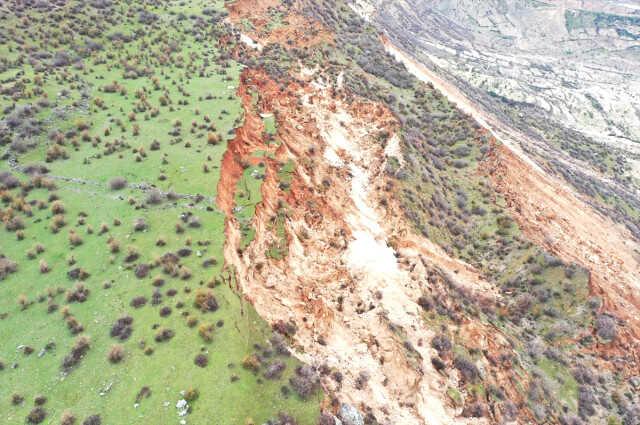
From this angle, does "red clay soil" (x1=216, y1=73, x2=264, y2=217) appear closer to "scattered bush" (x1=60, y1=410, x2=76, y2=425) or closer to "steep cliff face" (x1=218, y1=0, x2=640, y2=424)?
"steep cliff face" (x1=218, y1=0, x2=640, y2=424)

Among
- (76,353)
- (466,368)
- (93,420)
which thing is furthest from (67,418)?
(466,368)

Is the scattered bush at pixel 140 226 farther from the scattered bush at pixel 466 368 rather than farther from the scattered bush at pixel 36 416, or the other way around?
the scattered bush at pixel 466 368

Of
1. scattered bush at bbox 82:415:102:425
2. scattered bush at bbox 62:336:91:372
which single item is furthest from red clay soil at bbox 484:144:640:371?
scattered bush at bbox 62:336:91:372

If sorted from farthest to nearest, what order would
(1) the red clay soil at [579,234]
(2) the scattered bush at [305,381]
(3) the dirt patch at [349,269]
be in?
1. (1) the red clay soil at [579,234]
2. (3) the dirt patch at [349,269]
3. (2) the scattered bush at [305,381]

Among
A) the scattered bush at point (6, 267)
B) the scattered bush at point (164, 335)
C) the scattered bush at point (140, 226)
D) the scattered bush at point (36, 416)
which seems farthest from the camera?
the scattered bush at point (140, 226)

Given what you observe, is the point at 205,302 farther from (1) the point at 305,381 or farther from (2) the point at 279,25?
(2) the point at 279,25

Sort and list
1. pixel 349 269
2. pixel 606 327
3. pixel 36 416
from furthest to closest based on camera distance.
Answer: pixel 606 327
pixel 349 269
pixel 36 416

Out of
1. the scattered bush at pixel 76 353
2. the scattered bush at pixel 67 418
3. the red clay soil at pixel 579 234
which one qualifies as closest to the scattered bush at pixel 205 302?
the scattered bush at pixel 76 353

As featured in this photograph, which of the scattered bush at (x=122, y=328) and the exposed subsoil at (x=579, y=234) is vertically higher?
the exposed subsoil at (x=579, y=234)

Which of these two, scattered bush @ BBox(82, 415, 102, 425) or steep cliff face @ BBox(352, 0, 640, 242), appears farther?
steep cliff face @ BBox(352, 0, 640, 242)

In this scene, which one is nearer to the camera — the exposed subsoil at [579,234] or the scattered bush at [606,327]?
the scattered bush at [606,327]

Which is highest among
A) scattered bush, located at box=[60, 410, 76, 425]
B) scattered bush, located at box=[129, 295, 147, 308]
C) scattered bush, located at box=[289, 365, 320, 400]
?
scattered bush, located at box=[289, 365, 320, 400]

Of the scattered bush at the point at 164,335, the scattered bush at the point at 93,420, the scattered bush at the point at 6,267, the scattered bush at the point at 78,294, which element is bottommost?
the scattered bush at the point at 6,267
